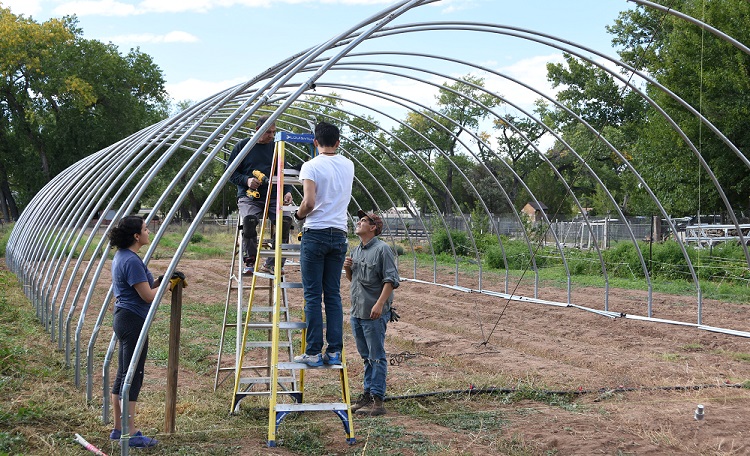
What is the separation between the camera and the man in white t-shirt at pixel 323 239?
17.4 feet

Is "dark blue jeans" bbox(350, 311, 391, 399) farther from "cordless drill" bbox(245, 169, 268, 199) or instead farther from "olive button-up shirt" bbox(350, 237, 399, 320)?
"cordless drill" bbox(245, 169, 268, 199)

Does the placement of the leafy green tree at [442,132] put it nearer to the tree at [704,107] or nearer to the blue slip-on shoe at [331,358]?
the tree at [704,107]

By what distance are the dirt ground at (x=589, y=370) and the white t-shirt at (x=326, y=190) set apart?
1.62 m

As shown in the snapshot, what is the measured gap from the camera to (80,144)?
3981cm

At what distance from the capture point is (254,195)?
6.63 metres

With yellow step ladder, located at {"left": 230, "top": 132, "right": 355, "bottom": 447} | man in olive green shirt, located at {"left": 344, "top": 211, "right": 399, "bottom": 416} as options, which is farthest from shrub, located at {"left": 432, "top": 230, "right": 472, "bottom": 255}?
man in olive green shirt, located at {"left": 344, "top": 211, "right": 399, "bottom": 416}

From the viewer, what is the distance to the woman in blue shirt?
5098 mm

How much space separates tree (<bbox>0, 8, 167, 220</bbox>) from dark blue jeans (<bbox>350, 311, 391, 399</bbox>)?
3463 cm

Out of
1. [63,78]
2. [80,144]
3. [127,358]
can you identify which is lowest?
[127,358]

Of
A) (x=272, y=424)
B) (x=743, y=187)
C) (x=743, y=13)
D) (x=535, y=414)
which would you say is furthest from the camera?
(x=743, y=187)

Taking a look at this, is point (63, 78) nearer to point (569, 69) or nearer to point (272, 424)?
point (569, 69)

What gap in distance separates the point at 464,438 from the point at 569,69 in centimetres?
3382

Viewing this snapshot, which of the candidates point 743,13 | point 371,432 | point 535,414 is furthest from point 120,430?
point 743,13

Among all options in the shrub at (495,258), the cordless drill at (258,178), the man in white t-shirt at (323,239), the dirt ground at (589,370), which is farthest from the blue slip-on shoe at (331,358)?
the shrub at (495,258)
